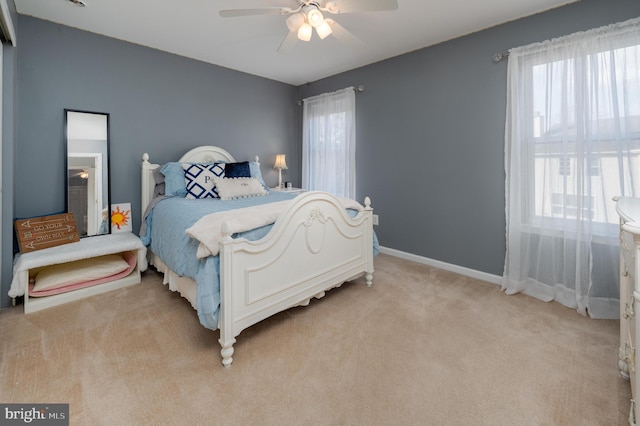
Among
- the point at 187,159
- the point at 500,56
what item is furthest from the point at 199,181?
the point at 500,56

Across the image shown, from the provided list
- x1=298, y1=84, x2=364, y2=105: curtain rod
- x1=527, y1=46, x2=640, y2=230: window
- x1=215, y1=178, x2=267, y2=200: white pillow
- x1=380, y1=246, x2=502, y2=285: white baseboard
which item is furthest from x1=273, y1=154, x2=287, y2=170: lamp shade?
x1=527, y1=46, x2=640, y2=230: window

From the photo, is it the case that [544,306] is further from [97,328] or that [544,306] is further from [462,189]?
[97,328]

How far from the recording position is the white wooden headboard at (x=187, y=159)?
316cm

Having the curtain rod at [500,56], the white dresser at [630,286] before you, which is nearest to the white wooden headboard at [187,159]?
the curtain rod at [500,56]

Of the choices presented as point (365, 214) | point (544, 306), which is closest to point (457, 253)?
point (544, 306)

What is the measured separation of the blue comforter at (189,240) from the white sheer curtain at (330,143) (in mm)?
1314

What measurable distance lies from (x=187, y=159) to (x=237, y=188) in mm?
866

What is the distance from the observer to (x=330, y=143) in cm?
421

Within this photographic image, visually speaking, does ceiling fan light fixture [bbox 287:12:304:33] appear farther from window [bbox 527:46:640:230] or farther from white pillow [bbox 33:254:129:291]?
white pillow [bbox 33:254:129:291]

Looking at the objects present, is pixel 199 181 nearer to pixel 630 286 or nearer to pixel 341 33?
pixel 341 33

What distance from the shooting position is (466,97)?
9.65ft

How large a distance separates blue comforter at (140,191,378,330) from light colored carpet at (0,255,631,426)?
367 mm

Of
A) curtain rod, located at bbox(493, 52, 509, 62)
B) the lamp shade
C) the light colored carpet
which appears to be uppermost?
curtain rod, located at bbox(493, 52, 509, 62)

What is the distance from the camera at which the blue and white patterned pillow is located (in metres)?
3.02
